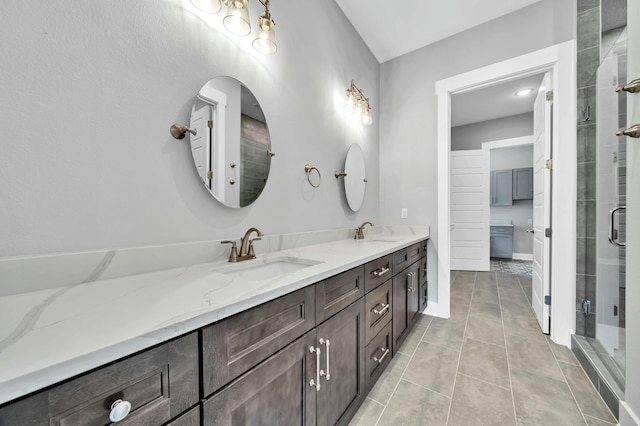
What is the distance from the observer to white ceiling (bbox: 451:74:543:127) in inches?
127

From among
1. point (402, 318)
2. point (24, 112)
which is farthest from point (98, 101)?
point (402, 318)

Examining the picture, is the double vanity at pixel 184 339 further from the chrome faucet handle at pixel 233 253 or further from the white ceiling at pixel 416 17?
the white ceiling at pixel 416 17

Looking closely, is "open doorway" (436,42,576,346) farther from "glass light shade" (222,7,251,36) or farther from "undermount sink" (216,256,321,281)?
"glass light shade" (222,7,251,36)

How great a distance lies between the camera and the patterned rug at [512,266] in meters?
3.98

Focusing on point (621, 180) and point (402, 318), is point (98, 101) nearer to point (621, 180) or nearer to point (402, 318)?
point (402, 318)

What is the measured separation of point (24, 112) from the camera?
0.67 metres

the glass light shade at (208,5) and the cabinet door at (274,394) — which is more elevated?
the glass light shade at (208,5)

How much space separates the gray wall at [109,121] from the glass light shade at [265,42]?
0.06 m

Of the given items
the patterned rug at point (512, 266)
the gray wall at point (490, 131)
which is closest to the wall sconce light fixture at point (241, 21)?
the gray wall at point (490, 131)

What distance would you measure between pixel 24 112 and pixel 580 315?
312cm

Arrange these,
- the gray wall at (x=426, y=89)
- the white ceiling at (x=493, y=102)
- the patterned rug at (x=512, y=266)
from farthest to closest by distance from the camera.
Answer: the patterned rug at (x=512, y=266)
the white ceiling at (x=493, y=102)
the gray wall at (x=426, y=89)

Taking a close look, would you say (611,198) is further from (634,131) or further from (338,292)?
(338,292)

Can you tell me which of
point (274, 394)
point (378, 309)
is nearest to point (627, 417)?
point (378, 309)

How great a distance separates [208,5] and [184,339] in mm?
1318
